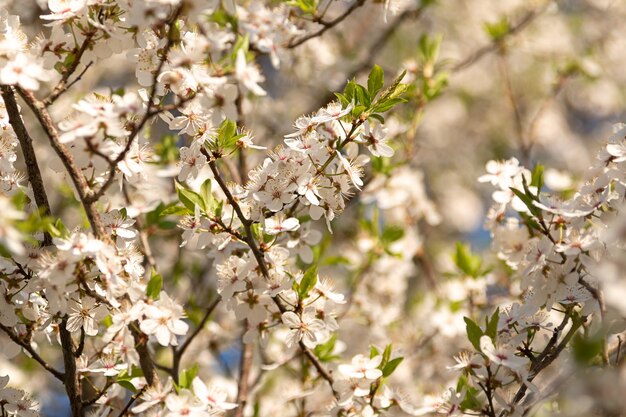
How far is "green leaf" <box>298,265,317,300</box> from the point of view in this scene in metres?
2.14

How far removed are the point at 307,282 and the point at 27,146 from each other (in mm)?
891

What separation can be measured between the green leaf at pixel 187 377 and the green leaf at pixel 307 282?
39cm

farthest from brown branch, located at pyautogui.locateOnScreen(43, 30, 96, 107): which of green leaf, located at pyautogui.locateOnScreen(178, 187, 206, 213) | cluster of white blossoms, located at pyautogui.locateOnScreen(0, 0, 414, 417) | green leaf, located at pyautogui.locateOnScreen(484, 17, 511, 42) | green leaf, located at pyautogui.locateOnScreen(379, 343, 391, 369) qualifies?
green leaf, located at pyautogui.locateOnScreen(484, 17, 511, 42)

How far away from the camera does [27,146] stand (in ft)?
6.63

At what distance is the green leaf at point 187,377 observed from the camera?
84.7 inches

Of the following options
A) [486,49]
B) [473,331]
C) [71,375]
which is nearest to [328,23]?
[473,331]

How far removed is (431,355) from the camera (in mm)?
4070

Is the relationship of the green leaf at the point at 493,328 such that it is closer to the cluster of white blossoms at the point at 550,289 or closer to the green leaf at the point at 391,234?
the cluster of white blossoms at the point at 550,289

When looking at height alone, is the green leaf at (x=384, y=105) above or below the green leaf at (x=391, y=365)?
above

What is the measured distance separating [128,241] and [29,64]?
22.5 inches

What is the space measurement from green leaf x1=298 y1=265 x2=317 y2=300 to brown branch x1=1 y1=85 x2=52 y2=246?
74 centimetres

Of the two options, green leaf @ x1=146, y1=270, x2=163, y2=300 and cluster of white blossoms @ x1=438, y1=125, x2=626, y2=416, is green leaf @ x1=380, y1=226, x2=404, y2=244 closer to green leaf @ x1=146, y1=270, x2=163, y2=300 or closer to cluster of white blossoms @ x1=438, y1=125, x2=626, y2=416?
cluster of white blossoms @ x1=438, y1=125, x2=626, y2=416

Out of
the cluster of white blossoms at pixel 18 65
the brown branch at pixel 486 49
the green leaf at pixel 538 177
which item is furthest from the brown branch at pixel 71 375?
the brown branch at pixel 486 49

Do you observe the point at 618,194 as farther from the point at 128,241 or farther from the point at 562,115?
the point at 562,115
